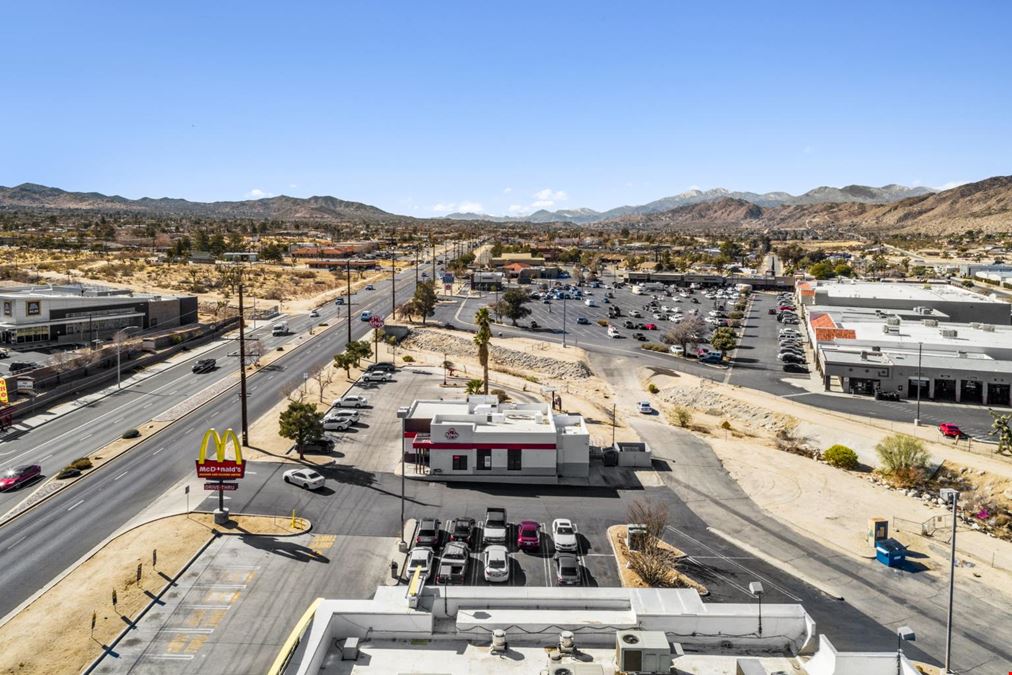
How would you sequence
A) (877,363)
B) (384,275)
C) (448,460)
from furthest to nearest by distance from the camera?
1. (384,275)
2. (877,363)
3. (448,460)

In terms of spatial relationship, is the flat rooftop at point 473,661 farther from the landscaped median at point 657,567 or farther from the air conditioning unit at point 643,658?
the landscaped median at point 657,567

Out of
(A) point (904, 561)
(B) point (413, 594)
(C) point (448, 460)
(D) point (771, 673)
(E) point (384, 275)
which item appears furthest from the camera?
(E) point (384, 275)

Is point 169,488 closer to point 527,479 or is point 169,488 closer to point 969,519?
point 527,479

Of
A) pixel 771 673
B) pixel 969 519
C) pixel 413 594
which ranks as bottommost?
pixel 969 519

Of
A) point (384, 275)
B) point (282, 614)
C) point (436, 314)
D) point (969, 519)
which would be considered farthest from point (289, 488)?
point (384, 275)

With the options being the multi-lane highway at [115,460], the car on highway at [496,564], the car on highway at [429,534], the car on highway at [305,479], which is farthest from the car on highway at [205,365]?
the car on highway at [496,564]

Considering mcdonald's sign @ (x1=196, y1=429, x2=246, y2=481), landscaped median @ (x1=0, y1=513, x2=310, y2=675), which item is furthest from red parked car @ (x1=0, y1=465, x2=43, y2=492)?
mcdonald's sign @ (x1=196, y1=429, x2=246, y2=481)

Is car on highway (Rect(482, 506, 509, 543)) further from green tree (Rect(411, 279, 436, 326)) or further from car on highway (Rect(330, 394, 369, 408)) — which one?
green tree (Rect(411, 279, 436, 326))

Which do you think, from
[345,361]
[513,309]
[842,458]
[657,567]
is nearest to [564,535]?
[657,567]

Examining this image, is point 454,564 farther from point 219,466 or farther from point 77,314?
point 77,314
